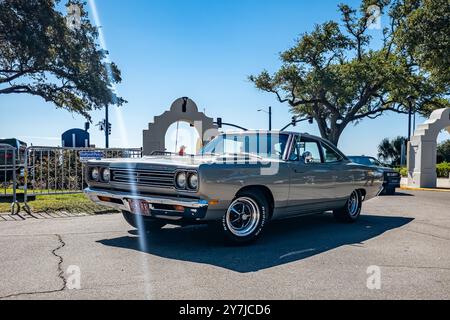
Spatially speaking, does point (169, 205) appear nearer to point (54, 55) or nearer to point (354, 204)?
point (354, 204)

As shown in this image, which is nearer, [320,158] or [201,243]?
[201,243]

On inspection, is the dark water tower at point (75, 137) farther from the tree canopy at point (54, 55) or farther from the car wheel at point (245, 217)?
the car wheel at point (245, 217)

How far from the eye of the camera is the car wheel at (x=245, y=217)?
18.9ft

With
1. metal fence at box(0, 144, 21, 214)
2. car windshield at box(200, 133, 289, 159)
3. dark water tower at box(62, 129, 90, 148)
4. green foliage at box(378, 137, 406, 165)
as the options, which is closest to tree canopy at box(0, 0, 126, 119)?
dark water tower at box(62, 129, 90, 148)

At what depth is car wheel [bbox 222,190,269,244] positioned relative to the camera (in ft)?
18.9

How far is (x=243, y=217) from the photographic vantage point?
5.94 metres

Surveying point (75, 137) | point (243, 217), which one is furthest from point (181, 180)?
point (75, 137)

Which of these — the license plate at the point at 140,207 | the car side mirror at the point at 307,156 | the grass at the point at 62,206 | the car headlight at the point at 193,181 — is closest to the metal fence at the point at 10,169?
the grass at the point at 62,206

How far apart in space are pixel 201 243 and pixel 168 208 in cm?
91

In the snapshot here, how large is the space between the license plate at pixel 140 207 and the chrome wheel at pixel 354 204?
4267 mm

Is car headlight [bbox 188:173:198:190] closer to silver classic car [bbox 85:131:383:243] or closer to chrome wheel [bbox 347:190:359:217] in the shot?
silver classic car [bbox 85:131:383:243]

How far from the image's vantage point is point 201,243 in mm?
6016

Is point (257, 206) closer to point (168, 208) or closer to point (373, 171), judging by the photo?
point (168, 208)
